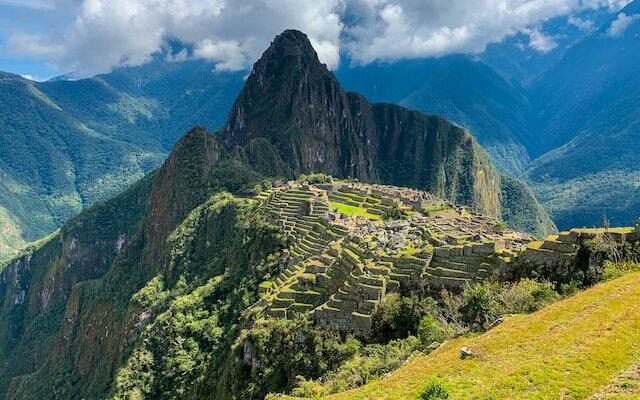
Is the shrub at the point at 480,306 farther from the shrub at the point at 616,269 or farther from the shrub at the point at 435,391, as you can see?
the shrub at the point at 435,391

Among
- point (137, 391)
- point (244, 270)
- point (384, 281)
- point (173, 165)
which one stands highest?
point (173, 165)

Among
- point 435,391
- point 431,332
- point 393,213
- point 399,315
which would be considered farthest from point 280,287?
point 435,391

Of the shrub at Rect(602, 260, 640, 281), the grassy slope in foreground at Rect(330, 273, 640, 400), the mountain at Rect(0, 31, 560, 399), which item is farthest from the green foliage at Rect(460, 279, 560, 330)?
the mountain at Rect(0, 31, 560, 399)

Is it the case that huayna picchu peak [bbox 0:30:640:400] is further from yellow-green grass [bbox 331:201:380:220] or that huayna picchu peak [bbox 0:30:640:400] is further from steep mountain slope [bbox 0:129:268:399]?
steep mountain slope [bbox 0:129:268:399]

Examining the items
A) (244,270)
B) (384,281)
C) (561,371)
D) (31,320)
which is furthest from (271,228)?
(31,320)

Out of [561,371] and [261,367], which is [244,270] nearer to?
[261,367]

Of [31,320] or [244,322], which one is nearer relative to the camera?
[244,322]
